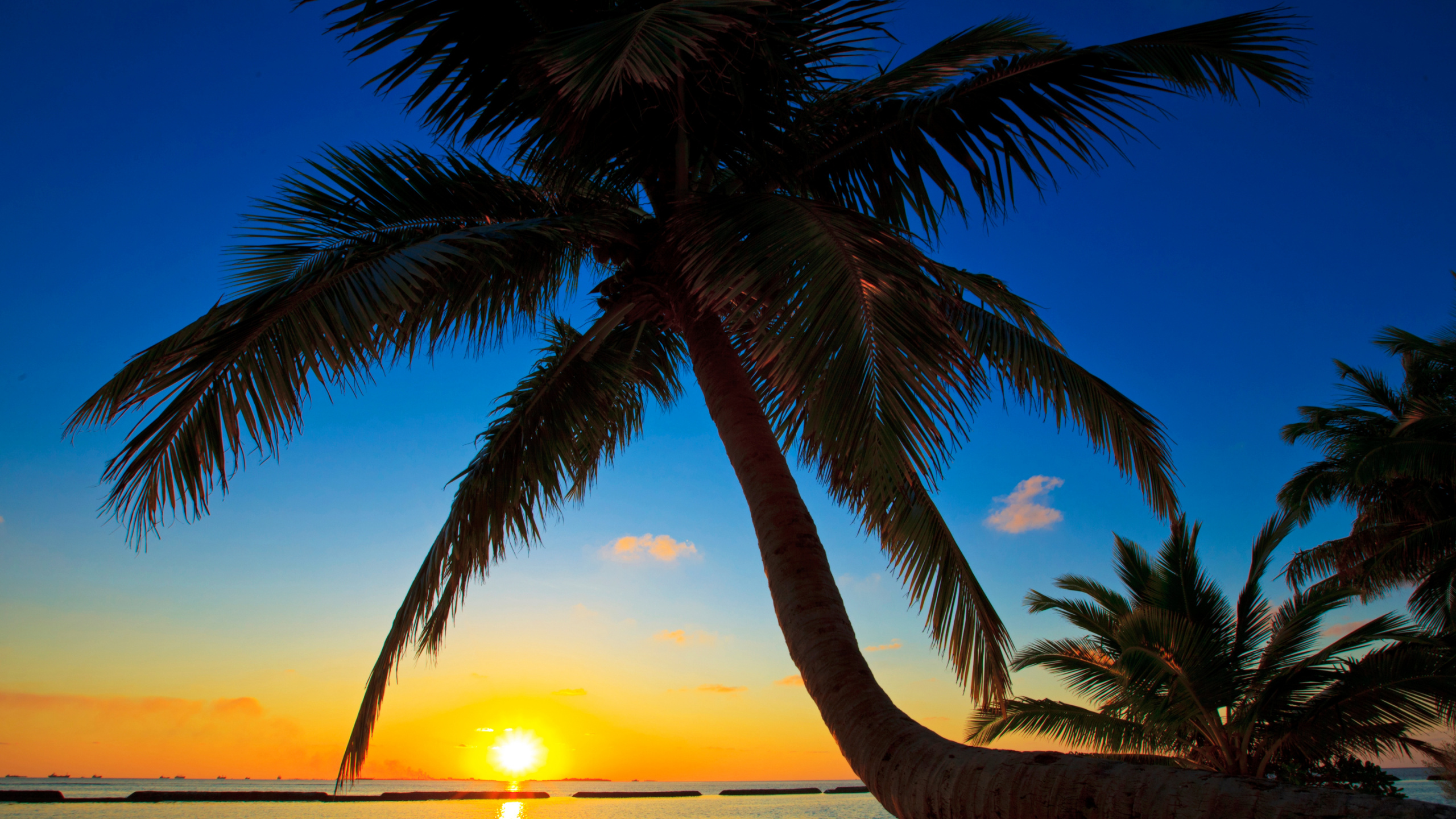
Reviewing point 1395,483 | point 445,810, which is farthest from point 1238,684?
point 445,810

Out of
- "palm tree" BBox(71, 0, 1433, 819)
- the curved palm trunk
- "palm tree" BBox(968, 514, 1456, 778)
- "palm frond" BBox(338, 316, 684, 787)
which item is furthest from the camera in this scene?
"palm tree" BBox(968, 514, 1456, 778)

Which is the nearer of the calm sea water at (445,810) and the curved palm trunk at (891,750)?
the curved palm trunk at (891,750)

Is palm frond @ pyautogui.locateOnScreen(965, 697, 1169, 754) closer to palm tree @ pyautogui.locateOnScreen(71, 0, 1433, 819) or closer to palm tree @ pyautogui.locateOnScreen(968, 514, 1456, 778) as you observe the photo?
palm tree @ pyautogui.locateOnScreen(968, 514, 1456, 778)

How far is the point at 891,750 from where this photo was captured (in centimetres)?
270

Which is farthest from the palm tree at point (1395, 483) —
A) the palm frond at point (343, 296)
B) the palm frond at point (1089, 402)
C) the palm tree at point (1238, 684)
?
the palm frond at point (343, 296)

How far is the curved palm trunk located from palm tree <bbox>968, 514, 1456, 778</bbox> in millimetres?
8095

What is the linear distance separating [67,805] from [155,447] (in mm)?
46234

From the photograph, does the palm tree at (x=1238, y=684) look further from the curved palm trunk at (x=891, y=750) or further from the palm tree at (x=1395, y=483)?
the curved palm trunk at (x=891, y=750)

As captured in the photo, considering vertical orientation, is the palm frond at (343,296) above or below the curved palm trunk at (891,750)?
above

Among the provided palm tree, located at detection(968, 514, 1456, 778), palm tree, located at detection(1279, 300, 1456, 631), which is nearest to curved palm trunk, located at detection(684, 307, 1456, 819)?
palm tree, located at detection(968, 514, 1456, 778)

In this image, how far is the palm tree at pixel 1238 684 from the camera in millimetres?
9969

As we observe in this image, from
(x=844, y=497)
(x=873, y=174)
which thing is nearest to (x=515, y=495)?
(x=844, y=497)

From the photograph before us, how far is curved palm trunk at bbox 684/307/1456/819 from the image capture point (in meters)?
1.54

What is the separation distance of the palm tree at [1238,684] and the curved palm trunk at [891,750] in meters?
8.10
